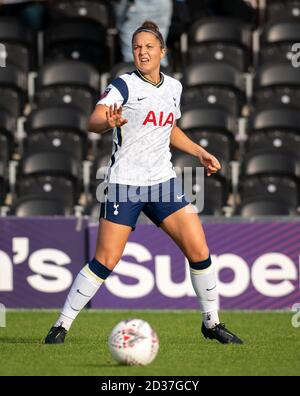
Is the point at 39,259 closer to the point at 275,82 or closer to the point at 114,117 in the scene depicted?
the point at 275,82

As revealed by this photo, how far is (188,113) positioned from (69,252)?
2.96 metres

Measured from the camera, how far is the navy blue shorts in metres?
8.91

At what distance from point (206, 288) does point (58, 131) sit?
21.4ft

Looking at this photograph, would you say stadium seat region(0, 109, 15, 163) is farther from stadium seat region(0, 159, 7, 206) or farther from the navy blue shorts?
the navy blue shorts

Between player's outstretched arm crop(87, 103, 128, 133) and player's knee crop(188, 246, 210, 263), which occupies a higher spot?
player's outstretched arm crop(87, 103, 128, 133)

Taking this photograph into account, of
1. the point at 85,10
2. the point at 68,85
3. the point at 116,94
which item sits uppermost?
the point at 85,10

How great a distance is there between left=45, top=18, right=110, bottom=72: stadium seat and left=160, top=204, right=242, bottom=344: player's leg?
25.3ft

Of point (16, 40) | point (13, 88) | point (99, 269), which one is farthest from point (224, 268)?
point (16, 40)

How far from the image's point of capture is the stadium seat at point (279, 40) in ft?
52.9

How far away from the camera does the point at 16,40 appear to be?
54.4ft

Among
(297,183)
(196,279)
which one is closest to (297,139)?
(297,183)

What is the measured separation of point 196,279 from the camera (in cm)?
922

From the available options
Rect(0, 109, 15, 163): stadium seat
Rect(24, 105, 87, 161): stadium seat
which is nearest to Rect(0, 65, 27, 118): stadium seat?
Rect(0, 109, 15, 163): stadium seat

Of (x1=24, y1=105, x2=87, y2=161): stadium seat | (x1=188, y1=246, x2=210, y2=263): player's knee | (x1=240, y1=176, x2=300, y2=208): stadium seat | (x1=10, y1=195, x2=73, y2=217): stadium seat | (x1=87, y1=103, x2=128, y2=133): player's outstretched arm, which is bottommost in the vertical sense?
(x1=10, y1=195, x2=73, y2=217): stadium seat
